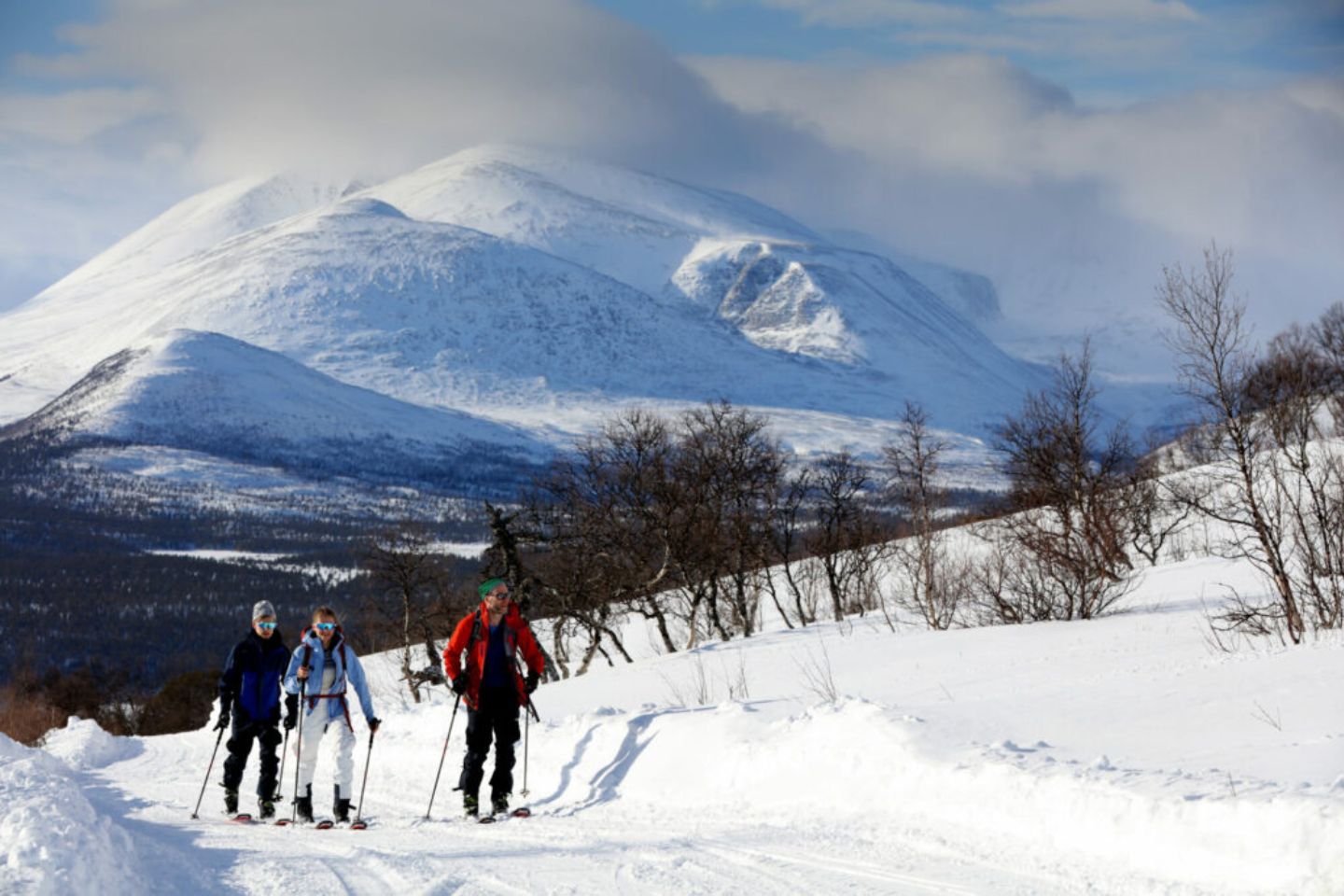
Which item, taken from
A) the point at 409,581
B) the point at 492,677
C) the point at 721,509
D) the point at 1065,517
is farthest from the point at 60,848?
the point at 409,581

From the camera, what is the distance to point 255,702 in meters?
12.7

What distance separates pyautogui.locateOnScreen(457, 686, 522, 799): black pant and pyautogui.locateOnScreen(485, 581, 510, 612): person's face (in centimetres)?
82

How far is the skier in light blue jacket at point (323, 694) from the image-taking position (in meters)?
11.8

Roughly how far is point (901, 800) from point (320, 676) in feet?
19.9

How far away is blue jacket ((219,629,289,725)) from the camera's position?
1259cm

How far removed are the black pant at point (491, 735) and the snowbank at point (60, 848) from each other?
3.42m

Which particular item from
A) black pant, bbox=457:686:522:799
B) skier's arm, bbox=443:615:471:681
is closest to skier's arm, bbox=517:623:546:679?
black pant, bbox=457:686:522:799

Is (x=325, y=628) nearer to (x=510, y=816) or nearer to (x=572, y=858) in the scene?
(x=510, y=816)

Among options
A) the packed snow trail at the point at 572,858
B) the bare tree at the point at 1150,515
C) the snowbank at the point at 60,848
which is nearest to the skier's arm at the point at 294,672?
the packed snow trail at the point at 572,858

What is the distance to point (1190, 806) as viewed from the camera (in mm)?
7539

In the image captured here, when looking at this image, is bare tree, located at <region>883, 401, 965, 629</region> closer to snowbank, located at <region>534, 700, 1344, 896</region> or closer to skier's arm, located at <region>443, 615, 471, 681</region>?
snowbank, located at <region>534, 700, 1344, 896</region>

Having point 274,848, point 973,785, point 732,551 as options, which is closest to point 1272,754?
point 973,785

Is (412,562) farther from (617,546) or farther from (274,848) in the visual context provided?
(274,848)

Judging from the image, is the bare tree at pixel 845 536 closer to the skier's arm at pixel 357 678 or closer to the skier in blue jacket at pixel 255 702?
the skier in blue jacket at pixel 255 702
